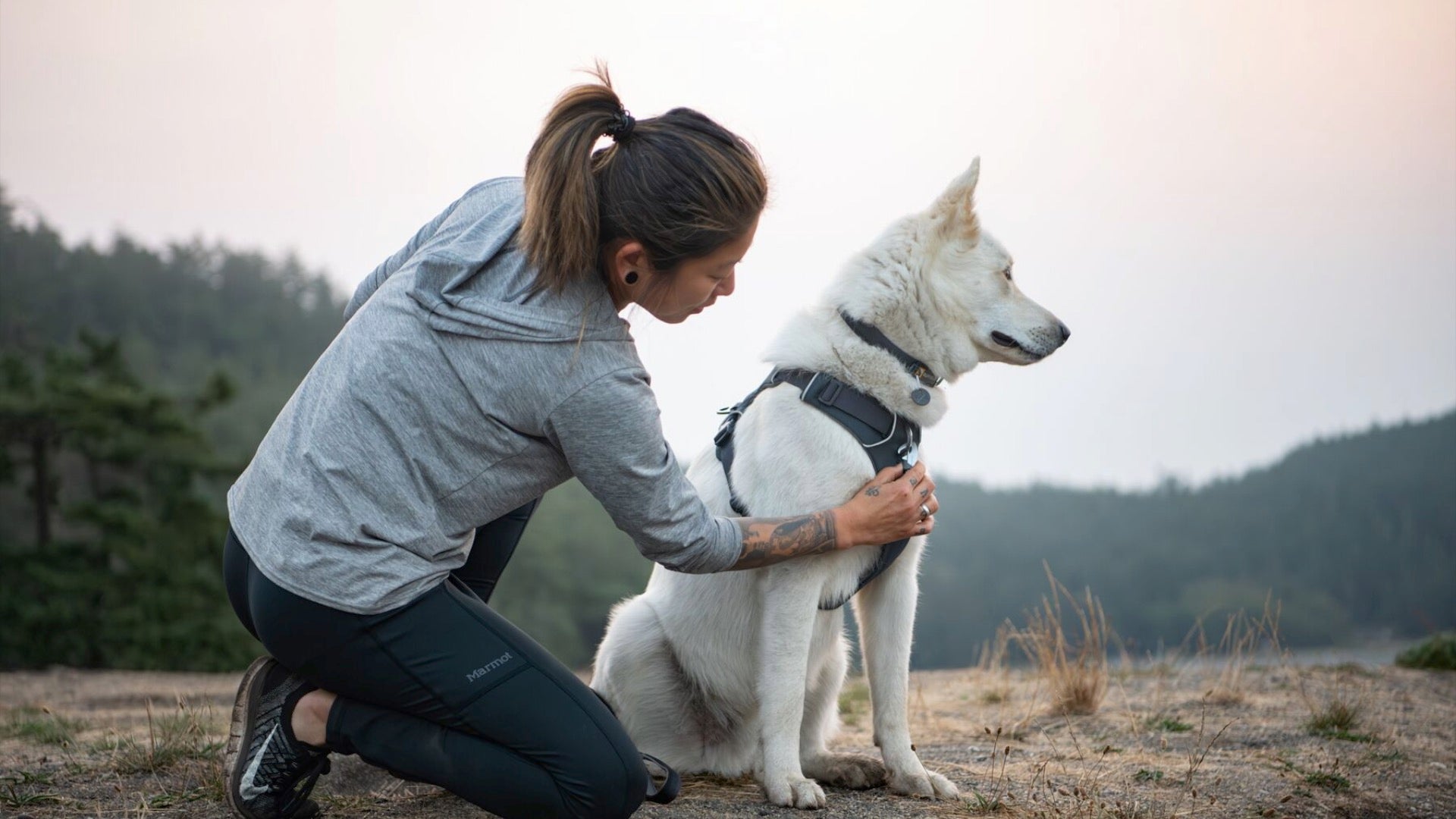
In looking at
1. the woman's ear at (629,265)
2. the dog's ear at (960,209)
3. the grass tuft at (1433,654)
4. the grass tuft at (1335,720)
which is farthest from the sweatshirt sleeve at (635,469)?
the grass tuft at (1433,654)

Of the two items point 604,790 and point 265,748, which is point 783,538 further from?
point 265,748

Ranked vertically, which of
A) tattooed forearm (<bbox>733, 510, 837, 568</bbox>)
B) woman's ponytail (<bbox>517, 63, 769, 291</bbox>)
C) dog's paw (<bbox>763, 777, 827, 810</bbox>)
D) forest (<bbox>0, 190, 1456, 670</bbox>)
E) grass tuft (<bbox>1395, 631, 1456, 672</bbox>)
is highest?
woman's ponytail (<bbox>517, 63, 769, 291</bbox>)

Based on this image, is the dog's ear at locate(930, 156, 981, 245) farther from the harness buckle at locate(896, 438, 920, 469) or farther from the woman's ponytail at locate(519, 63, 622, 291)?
the woman's ponytail at locate(519, 63, 622, 291)

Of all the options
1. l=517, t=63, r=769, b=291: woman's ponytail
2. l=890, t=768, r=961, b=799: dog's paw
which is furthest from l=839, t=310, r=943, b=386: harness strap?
l=890, t=768, r=961, b=799: dog's paw

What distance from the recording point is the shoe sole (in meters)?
2.45

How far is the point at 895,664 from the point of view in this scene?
307 cm

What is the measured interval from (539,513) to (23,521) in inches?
709

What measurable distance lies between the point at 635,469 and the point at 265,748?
1.18 metres

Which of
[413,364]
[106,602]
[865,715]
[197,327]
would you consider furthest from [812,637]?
[197,327]

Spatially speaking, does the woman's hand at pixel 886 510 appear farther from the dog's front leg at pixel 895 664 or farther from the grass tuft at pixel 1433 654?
the grass tuft at pixel 1433 654

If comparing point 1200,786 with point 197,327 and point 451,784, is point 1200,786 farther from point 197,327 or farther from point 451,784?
point 197,327

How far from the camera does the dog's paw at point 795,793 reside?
110 inches

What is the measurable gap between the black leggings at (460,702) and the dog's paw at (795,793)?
0.53 metres

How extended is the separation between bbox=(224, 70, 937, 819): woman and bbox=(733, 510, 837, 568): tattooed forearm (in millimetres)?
128
